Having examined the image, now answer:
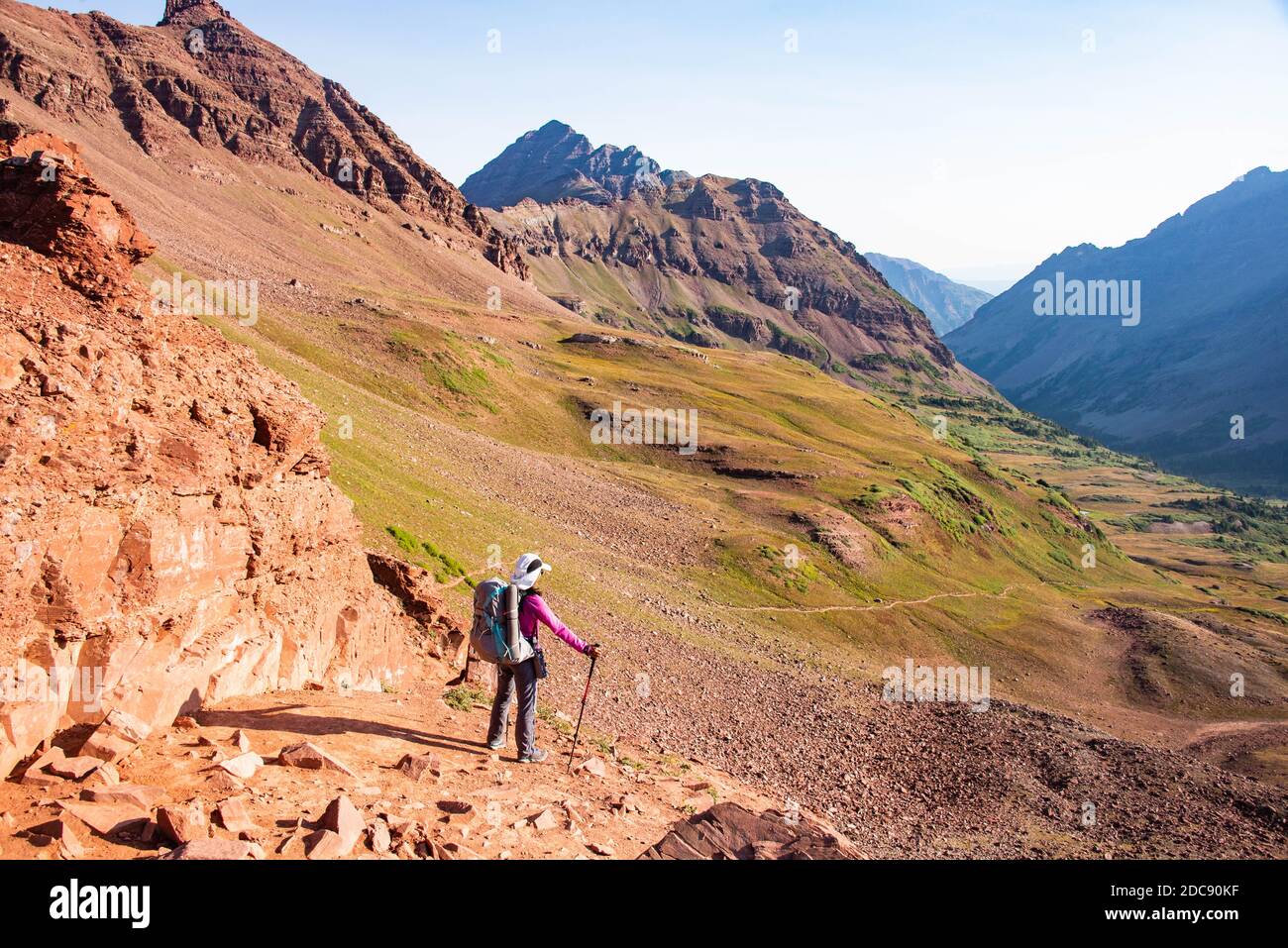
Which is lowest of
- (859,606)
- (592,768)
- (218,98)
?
(859,606)

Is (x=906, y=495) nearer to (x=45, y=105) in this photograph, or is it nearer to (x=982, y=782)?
(x=982, y=782)

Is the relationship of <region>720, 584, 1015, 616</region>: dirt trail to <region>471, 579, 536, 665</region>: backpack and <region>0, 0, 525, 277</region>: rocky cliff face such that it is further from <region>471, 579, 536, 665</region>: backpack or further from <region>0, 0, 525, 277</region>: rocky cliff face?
<region>0, 0, 525, 277</region>: rocky cliff face

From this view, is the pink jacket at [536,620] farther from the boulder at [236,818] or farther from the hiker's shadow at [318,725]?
the boulder at [236,818]

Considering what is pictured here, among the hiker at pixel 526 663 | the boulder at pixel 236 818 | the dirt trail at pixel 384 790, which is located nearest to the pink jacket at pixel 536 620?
the hiker at pixel 526 663

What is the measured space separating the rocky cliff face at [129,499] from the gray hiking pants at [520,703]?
2976mm

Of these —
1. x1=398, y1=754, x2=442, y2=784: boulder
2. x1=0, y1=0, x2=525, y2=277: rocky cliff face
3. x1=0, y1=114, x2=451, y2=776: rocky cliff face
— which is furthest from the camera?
x1=0, y1=0, x2=525, y2=277: rocky cliff face

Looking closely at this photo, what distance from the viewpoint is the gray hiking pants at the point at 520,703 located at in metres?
10.9

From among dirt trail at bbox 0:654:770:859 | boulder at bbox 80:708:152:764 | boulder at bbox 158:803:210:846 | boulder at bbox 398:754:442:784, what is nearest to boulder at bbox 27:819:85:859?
dirt trail at bbox 0:654:770:859

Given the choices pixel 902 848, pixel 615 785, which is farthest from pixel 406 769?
pixel 902 848

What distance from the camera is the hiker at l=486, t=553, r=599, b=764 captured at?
10523 mm

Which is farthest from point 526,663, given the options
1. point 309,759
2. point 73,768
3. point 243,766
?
point 73,768

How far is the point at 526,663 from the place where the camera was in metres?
10.9

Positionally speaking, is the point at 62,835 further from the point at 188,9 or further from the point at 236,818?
the point at 188,9

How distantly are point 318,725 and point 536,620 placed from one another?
3.08m
